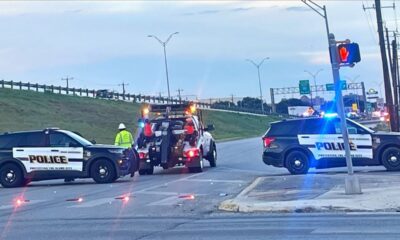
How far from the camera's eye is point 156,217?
15.0m

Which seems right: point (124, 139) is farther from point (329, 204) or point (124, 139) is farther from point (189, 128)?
point (329, 204)

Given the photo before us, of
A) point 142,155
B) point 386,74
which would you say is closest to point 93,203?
point 142,155

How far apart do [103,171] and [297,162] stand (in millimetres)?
5934

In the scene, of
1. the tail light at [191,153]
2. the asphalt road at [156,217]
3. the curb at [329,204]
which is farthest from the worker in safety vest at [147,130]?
the curb at [329,204]

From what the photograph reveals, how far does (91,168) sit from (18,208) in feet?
21.8

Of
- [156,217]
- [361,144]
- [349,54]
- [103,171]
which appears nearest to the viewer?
[156,217]

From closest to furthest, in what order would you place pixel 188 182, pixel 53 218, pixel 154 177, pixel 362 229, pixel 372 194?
pixel 362 229 < pixel 53 218 < pixel 372 194 < pixel 188 182 < pixel 154 177

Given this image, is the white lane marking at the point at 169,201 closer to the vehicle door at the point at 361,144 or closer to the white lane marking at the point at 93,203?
the white lane marking at the point at 93,203

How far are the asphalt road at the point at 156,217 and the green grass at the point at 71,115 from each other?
40228 mm

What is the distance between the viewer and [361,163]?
977 inches

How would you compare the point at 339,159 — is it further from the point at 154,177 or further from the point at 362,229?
the point at 362,229

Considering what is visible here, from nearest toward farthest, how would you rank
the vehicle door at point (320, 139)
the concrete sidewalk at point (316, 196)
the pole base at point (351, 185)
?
1. the concrete sidewalk at point (316, 196)
2. the pole base at point (351, 185)
3. the vehicle door at point (320, 139)

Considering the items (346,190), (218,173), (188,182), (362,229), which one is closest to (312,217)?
(362,229)

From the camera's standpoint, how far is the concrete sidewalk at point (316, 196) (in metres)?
15.0
